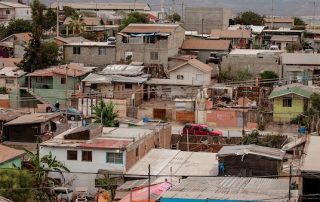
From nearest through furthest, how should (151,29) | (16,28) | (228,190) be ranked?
(228,190)
(151,29)
(16,28)

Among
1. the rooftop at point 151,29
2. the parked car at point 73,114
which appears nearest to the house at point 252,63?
the rooftop at point 151,29

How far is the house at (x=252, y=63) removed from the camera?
40.4 m

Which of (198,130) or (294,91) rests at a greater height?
(294,91)

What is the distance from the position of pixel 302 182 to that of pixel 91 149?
866 cm

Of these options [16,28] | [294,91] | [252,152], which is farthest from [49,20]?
[252,152]

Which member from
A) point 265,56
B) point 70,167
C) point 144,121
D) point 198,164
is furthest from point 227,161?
point 265,56

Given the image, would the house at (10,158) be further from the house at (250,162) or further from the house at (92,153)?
the house at (250,162)

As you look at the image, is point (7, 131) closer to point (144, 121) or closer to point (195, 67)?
point (144, 121)

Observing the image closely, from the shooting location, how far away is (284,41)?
53031 mm

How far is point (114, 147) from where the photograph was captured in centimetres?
2228

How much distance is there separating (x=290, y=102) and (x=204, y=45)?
1456 cm

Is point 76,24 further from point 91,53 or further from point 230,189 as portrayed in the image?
point 230,189

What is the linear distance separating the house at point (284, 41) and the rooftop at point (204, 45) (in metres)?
6.99

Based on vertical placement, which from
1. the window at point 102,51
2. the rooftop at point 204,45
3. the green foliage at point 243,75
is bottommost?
the green foliage at point 243,75
